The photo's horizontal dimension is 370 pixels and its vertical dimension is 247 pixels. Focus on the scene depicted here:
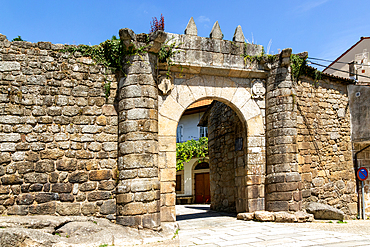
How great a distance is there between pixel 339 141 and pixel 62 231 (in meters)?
7.18

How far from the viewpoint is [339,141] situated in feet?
28.7

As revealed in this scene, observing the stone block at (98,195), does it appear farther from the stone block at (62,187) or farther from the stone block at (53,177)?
the stone block at (53,177)

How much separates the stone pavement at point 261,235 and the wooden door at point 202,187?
11468mm

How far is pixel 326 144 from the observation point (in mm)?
8445

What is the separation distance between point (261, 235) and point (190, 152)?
509 inches

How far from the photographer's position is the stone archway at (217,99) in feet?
21.6

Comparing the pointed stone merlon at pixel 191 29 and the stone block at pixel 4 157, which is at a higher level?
the pointed stone merlon at pixel 191 29

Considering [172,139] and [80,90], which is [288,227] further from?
[80,90]

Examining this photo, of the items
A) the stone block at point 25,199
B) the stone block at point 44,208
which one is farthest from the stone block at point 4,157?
the stone block at point 44,208

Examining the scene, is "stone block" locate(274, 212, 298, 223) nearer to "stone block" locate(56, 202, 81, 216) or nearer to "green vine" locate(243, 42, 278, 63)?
"green vine" locate(243, 42, 278, 63)

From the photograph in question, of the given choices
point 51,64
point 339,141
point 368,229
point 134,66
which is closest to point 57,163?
point 51,64

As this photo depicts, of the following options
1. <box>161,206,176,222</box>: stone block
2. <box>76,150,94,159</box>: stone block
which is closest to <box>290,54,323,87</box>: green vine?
<box>161,206,176,222</box>: stone block

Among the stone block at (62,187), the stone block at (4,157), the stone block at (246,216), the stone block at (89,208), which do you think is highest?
the stone block at (4,157)

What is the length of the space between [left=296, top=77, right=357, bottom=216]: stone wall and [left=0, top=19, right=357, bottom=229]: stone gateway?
1.8 inches
